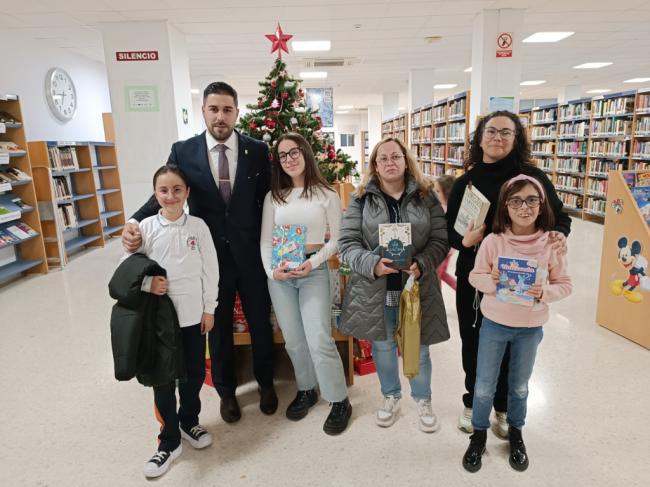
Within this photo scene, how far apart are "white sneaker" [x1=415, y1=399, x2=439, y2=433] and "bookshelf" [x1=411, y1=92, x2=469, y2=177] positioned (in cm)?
544

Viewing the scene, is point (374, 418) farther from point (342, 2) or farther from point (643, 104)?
point (643, 104)

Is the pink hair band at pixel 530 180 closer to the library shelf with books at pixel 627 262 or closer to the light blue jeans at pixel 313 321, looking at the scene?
the light blue jeans at pixel 313 321

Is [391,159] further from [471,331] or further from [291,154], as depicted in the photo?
[471,331]

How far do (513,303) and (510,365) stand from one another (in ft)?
1.11

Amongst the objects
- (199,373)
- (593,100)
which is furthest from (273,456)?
(593,100)

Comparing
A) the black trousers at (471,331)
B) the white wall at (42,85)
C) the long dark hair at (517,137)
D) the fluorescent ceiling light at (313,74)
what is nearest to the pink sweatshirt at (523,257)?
the black trousers at (471,331)

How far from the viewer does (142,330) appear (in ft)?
6.08

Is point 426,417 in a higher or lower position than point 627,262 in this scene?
lower

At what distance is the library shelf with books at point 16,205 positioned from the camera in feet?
16.9

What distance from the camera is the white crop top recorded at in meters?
2.21

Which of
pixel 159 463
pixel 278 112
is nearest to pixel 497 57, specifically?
pixel 278 112

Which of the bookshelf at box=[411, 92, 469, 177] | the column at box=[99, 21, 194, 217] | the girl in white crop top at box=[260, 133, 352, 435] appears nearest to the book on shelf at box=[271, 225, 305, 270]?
the girl in white crop top at box=[260, 133, 352, 435]

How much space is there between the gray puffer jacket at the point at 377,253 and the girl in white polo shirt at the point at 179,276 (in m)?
0.66

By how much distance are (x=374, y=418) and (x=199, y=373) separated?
0.98m
